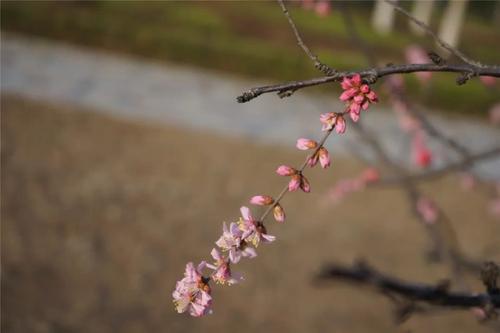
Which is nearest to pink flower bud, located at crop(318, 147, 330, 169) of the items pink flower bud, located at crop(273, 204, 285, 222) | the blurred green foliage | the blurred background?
pink flower bud, located at crop(273, 204, 285, 222)

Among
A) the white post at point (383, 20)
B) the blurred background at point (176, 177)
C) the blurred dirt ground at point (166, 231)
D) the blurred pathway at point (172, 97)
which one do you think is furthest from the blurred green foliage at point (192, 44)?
the blurred dirt ground at point (166, 231)

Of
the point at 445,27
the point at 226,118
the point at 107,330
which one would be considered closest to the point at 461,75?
the point at 107,330

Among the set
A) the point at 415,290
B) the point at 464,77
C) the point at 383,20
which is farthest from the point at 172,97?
the point at 464,77

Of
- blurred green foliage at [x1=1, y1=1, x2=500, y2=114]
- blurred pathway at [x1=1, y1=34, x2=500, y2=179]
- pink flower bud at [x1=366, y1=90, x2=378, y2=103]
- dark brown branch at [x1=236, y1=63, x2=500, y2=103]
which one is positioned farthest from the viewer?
blurred green foliage at [x1=1, y1=1, x2=500, y2=114]

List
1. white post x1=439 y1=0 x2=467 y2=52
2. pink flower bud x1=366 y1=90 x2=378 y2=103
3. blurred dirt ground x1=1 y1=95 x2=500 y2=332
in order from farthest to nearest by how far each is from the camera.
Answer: white post x1=439 y1=0 x2=467 y2=52
blurred dirt ground x1=1 y1=95 x2=500 y2=332
pink flower bud x1=366 y1=90 x2=378 y2=103

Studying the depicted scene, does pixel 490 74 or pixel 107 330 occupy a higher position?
pixel 107 330

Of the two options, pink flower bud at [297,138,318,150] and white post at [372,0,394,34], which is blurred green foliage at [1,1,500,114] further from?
pink flower bud at [297,138,318,150]

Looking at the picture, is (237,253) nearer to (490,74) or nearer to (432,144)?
(490,74)

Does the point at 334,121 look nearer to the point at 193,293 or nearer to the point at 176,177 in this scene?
the point at 193,293
